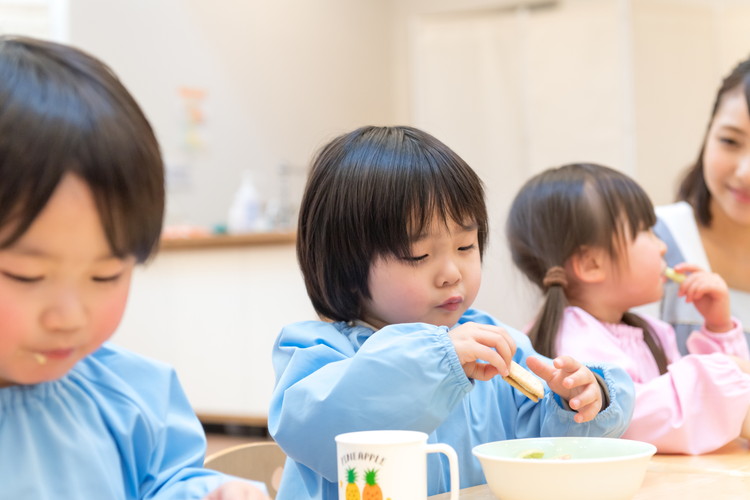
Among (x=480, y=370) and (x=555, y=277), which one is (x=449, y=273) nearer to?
(x=480, y=370)

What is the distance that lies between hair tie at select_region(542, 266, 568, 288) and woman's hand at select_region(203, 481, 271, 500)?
0.85 metres

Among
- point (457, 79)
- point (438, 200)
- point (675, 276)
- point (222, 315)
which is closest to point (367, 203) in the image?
point (438, 200)

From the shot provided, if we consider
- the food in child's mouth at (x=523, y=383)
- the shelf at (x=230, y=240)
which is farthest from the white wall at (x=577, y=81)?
the food in child's mouth at (x=523, y=383)

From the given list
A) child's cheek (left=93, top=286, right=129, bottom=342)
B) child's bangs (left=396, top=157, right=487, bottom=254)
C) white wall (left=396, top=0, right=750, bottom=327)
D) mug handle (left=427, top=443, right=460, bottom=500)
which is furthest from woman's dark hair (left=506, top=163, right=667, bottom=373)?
white wall (left=396, top=0, right=750, bottom=327)

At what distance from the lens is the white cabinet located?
4.20 m

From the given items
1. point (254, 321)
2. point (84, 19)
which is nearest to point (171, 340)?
point (254, 321)

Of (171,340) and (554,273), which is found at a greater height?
(554,273)

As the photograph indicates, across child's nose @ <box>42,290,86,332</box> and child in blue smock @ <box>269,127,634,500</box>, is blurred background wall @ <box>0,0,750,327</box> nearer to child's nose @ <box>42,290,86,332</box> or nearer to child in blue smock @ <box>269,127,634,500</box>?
child in blue smock @ <box>269,127,634,500</box>

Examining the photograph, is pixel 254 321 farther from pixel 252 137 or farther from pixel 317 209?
pixel 317 209

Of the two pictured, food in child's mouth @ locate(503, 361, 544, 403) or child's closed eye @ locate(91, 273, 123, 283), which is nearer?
child's closed eye @ locate(91, 273, 123, 283)

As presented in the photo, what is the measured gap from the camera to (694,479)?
1.14 m

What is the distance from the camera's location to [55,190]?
0.81 m

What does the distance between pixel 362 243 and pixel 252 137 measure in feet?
15.7

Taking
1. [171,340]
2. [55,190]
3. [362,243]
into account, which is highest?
[55,190]
